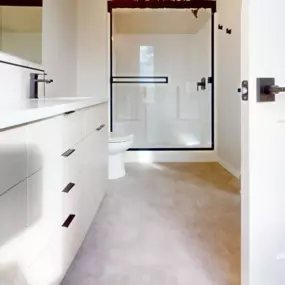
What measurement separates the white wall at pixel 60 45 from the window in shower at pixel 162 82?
1053 mm

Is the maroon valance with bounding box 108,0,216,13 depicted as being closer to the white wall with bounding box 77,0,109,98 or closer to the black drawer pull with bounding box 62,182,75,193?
Answer: the white wall with bounding box 77,0,109,98

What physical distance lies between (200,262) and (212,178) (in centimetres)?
206

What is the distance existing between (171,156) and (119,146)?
1.35 m

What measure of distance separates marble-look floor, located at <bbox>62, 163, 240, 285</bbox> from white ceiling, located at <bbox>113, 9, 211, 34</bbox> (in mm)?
2497

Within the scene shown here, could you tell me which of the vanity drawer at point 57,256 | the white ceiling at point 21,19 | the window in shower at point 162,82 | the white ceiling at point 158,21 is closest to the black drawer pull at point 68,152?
the vanity drawer at point 57,256

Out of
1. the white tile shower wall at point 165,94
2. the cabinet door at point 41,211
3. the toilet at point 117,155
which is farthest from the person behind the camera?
the white tile shower wall at point 165,94

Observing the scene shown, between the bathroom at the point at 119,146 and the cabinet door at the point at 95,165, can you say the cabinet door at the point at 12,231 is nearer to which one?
the bathroom at the point at 119,146

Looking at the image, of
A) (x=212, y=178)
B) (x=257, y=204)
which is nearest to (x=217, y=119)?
(x=212, y=178)

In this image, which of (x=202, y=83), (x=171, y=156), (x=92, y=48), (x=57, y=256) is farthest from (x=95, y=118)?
(x=202, y=83)

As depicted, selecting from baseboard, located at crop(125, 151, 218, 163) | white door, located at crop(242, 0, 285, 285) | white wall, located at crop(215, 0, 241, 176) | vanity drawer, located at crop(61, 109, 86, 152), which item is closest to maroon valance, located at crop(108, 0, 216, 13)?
white wall, located at crop(215, 0, 241, 176)

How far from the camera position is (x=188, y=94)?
5.68 m

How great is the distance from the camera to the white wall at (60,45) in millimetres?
3002

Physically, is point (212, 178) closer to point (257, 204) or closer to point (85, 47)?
point (85, 47)

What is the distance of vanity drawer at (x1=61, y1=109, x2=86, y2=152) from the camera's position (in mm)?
1530
